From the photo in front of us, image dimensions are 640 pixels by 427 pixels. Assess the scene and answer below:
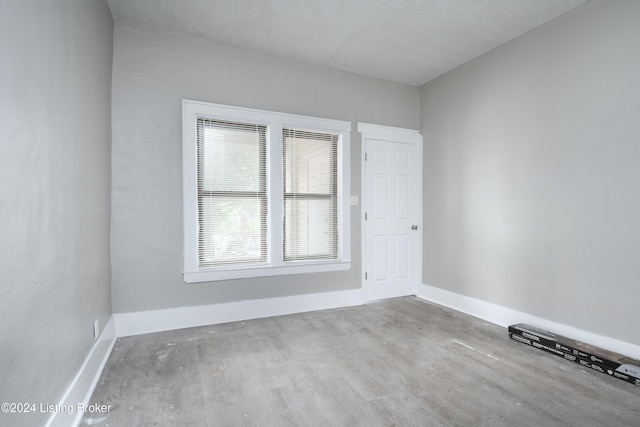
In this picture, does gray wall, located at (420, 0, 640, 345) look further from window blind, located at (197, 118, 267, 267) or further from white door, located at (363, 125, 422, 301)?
window blind, located at (197, 118, 267, 267)

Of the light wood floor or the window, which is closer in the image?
the light wood floor

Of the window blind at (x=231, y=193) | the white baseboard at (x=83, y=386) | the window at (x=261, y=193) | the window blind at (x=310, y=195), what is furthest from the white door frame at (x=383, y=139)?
the white baseboard at (x=83, y=386)

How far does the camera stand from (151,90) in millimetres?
3066

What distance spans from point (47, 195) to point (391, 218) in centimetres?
356

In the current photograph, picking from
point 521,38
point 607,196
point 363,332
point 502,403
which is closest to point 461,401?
point 502,403

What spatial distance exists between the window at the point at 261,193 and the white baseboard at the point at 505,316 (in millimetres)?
1261

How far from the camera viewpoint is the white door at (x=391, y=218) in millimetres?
4113

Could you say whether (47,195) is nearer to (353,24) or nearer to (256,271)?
(256,271)

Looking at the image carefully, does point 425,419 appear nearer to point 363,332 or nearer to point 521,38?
point 363,332

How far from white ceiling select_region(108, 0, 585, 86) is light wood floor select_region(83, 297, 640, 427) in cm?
295

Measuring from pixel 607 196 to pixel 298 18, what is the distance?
301 cm

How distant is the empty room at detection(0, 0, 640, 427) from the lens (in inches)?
67.8

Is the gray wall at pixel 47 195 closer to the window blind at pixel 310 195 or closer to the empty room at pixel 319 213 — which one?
the empty room at pixel 319 213

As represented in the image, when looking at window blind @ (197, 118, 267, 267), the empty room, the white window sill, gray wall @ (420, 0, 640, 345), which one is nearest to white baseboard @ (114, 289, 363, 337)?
the empty room
